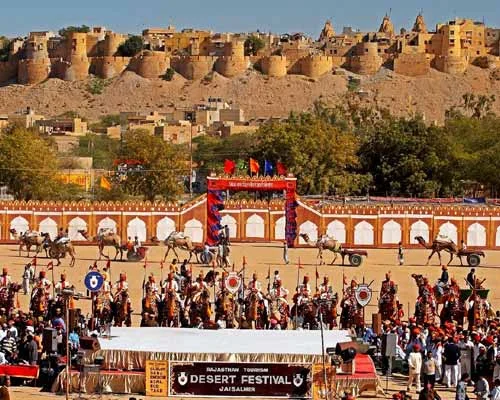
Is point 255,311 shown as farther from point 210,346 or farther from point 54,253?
point 54,253

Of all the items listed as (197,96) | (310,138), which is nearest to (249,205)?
(310,138)

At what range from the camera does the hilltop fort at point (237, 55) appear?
498 feet

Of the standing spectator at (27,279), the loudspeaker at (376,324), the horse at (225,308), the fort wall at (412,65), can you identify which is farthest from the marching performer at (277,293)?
the fort wall at (412,65)

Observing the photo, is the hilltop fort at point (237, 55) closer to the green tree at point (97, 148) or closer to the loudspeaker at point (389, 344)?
the green tree at point (97, 148)

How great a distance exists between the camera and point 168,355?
79.4 ft

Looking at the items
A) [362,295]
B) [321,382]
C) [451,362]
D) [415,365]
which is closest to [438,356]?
[451,362]

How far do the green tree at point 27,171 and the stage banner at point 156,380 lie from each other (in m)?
42.7

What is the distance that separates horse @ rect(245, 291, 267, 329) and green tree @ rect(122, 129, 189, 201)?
4010 centimetres

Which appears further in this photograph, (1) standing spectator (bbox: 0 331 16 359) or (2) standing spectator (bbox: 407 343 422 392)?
(1) standing spectator (bbox: 0 331 16 359)

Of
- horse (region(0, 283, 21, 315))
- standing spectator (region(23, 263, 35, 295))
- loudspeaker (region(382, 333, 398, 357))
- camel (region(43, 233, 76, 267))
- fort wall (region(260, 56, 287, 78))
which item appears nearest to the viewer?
loudspeaker (region(382, 333, 398, 357))

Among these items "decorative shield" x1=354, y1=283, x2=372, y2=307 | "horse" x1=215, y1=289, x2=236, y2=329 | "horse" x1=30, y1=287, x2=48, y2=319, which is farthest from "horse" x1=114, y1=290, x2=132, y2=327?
"decorative shield" x1=354, y1=283, x2=372, y2=307

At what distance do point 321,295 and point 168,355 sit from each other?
633cm

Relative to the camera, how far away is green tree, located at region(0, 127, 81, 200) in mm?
66688

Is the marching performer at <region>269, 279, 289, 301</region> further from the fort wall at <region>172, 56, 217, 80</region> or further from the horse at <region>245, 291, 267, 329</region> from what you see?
the fort wall at <region>172, 56, 217, 80</region>
